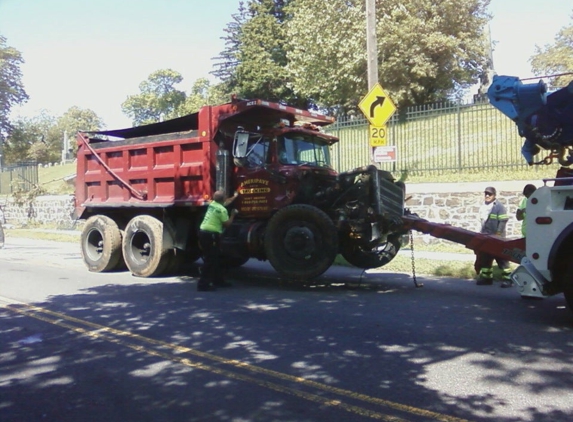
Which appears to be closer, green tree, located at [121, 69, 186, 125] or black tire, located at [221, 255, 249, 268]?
black tire, located at [221, 255, 249, 268]

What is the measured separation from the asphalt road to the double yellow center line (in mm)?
20

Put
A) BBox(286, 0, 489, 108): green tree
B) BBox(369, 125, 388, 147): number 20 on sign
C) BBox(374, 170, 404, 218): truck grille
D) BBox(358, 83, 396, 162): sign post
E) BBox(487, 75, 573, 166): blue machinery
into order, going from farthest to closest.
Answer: BBox(286, 0, 489, 108): green tree
BBox(369, 125, 388, 147): number 20 on sign
BBox(358, 83, 396, 162): sign post
BBox(374, 170, 404, 218): truck grille
BBox(487, 75, 573, 166): blue machinery

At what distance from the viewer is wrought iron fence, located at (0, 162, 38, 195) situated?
30.8 metres

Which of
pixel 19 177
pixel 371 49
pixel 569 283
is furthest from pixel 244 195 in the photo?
pixel 19 177

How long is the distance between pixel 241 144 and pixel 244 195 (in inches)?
39.7

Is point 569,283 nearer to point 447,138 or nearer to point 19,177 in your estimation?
point 447,138

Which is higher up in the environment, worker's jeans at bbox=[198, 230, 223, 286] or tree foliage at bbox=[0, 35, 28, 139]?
tree foliage at bbox=[0, 35, 28, 139]

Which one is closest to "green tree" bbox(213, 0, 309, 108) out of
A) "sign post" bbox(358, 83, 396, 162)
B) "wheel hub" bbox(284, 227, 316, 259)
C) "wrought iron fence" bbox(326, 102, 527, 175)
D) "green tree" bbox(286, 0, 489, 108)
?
"green tree" bbox(286, 0, 489, 108)

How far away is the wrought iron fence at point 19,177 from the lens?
30.8 metres

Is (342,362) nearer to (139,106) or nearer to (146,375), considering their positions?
(146,375)

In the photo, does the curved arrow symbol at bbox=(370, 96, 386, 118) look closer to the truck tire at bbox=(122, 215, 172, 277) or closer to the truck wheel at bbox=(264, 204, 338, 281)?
the truck wheel at bbox=(264, 204, 338, 281)

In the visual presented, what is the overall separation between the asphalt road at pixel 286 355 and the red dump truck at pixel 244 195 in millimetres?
907

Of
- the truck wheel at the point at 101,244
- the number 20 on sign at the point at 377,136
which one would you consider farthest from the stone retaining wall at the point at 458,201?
the truck wheel at the point at 101,244

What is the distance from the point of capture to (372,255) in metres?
11.4
